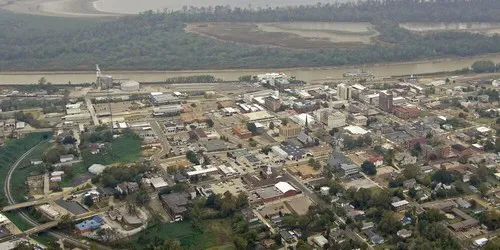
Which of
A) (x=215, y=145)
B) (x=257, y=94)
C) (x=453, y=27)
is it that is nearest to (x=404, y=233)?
(x=215, y=145)

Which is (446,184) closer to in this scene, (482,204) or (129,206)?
(482,204)

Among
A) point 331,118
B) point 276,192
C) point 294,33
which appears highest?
point 294,33

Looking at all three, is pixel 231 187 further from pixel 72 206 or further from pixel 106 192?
pixel 72 206

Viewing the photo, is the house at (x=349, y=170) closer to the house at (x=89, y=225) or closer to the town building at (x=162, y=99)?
the house at (x=89, y=225)

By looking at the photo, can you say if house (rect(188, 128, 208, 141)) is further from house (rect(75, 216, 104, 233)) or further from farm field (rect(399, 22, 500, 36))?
farm field (rect(399, 22, 500, 36))

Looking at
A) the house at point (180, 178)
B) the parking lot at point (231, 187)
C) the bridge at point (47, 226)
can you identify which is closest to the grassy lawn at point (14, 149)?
the bridge at point (47, 226)

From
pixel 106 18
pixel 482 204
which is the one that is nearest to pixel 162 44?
pixel 106 18

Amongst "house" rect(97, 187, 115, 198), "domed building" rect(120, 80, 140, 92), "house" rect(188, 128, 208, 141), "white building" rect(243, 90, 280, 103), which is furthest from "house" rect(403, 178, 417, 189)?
"domed building" rect(120, 80, 140, 92)
